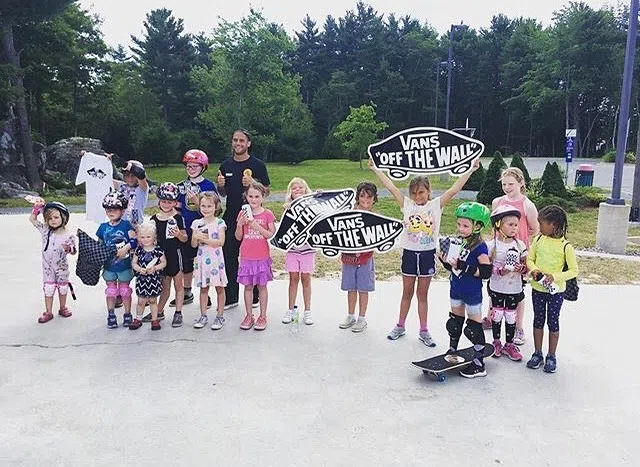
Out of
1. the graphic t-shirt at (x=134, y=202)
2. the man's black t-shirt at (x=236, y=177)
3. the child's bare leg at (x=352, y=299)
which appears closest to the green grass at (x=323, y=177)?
the child's bare leg at (x=352, y=299)

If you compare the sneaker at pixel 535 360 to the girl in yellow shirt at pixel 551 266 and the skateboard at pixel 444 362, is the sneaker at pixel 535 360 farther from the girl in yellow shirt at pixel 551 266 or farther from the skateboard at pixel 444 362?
the skateboard at pixel 444 362

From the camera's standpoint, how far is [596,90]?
47.2 metres

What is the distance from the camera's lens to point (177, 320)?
5113 mm

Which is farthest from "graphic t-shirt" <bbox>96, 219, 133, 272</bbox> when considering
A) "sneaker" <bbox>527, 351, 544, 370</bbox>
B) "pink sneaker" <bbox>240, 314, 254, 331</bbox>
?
"sneaker" <bbox>527, 351, 544, 370</bbox>

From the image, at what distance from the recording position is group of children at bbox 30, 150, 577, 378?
13.5ft

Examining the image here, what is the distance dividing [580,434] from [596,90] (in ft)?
167

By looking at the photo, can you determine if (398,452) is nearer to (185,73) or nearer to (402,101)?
(185,73)


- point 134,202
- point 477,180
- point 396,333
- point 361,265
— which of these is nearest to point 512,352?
point 396,333

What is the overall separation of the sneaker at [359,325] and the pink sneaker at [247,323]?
95cm

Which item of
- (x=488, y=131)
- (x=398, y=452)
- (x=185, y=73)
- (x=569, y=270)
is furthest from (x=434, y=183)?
(x=488, y=131)

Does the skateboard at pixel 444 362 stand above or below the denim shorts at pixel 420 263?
below

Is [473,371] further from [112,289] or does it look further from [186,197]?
[112,289]

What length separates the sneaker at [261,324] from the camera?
505 cm

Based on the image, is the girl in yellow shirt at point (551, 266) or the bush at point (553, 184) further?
the bush at point (553, 184)
